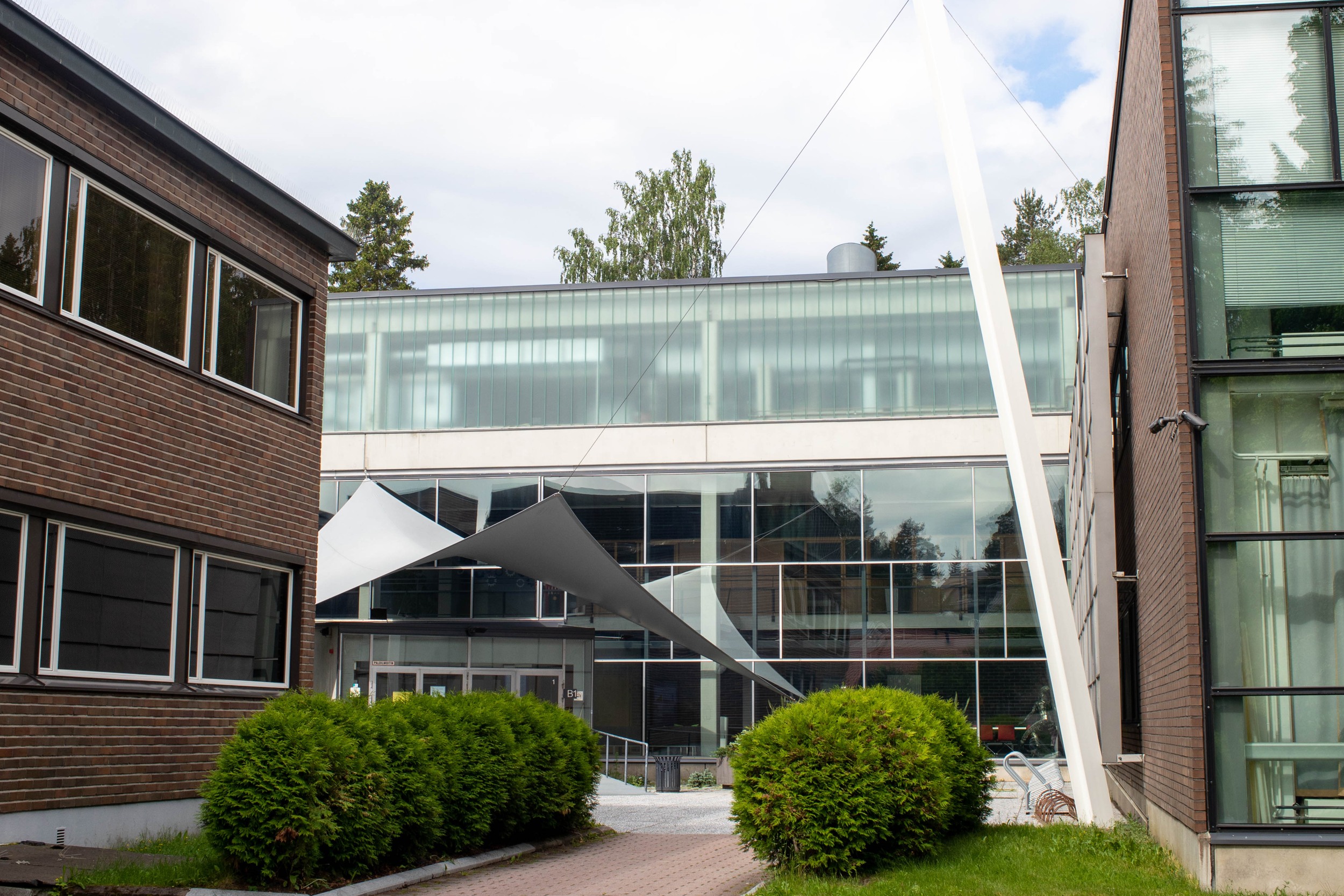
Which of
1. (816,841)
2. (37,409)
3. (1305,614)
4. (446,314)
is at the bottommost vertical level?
(816,841)

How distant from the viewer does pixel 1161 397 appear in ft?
33.2

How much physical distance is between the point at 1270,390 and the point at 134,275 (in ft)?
30.9

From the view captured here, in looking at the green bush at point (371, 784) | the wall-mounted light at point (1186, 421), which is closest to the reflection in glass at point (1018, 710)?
the green bush at point (371, 784)

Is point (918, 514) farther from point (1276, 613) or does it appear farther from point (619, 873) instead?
point (1276, 613)

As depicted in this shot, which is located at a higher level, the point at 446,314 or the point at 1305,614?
the point at 446,314

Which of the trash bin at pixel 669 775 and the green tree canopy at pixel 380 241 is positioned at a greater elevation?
the green tree canopy at pixel 380 241

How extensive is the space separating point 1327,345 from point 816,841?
5083 mm

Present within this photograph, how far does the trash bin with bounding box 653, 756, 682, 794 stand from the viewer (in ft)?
81.1

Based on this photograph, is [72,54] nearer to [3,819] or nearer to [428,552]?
[3,819]

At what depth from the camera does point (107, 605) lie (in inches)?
445

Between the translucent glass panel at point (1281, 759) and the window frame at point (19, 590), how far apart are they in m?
8.63

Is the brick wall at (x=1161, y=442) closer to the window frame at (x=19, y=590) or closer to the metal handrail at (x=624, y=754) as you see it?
the window frame at (x=19, y=590)

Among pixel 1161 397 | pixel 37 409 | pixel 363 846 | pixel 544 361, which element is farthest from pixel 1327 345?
pixel 544 361

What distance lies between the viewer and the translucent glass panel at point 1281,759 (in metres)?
8.30
